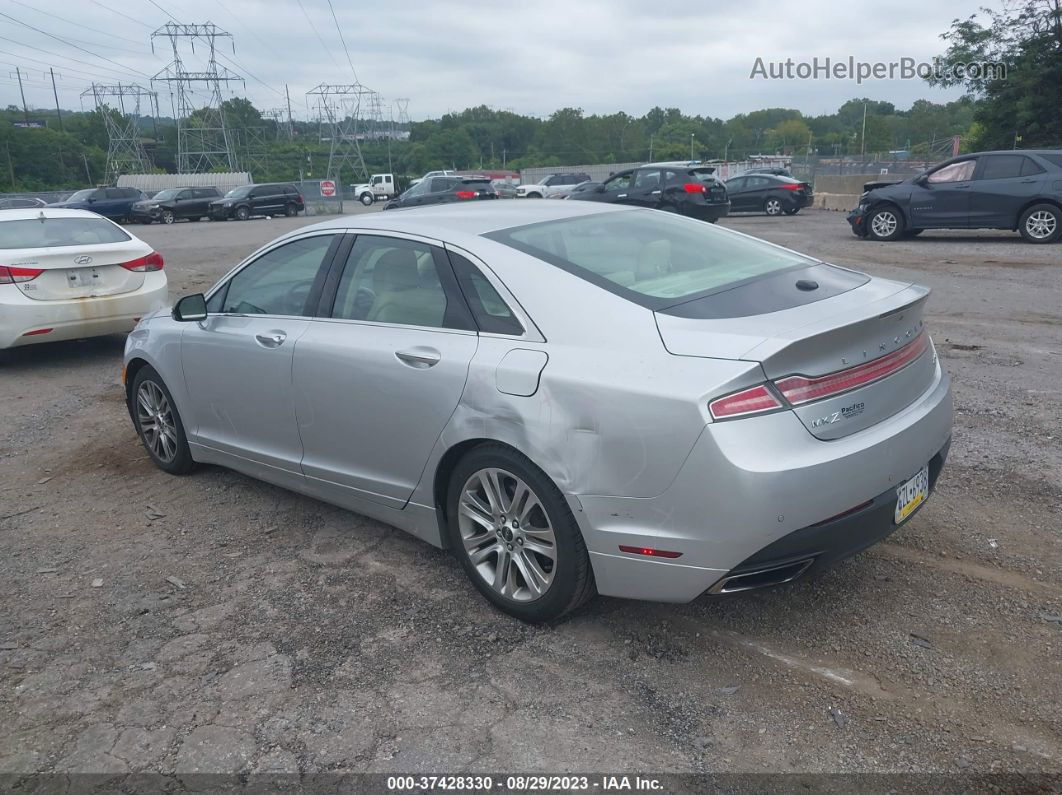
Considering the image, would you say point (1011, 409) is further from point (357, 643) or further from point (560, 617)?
point (357, 643)

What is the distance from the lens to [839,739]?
2.80m

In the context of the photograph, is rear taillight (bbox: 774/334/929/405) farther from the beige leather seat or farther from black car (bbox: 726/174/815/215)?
black car (bbox: 726/174/815/215)

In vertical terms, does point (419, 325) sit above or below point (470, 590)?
above

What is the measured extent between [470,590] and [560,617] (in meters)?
0.59

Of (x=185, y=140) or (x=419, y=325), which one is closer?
(x=419, y=325)

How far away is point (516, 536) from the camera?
3.47m

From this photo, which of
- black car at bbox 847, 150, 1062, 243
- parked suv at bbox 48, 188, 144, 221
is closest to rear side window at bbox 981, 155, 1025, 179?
black car at bbox 847, 150, 1062, 243

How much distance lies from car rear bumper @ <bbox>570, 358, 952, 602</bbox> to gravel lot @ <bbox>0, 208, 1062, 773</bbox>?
41cm

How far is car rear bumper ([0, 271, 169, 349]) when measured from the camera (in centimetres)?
811

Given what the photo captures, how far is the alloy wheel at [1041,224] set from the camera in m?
14.9

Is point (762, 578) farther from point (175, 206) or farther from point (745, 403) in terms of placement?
point (175, 206)

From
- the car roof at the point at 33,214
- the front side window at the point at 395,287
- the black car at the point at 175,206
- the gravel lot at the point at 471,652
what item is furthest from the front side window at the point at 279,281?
the black car at the point at 175,206

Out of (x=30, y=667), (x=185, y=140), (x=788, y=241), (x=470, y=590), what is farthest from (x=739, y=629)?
(x=185, y=140)

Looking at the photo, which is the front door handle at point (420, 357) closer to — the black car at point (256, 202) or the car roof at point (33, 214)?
the car roof at point (33, 214)
